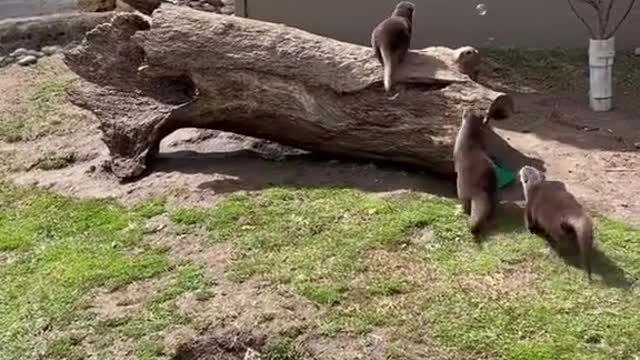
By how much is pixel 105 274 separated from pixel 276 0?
445 cm

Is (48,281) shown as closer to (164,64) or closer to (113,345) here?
(113,345)

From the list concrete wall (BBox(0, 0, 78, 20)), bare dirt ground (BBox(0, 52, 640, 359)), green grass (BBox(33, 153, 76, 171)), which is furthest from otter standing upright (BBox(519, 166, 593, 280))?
concrete wall (BBox(0, 0, 78, 20))

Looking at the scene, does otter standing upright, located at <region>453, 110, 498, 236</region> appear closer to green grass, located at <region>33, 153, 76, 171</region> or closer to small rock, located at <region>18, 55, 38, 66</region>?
green grass, located at <region>33, 153, 76, 171</region>

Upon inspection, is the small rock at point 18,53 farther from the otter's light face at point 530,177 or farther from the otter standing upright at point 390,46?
the otter's light face at point 530,177

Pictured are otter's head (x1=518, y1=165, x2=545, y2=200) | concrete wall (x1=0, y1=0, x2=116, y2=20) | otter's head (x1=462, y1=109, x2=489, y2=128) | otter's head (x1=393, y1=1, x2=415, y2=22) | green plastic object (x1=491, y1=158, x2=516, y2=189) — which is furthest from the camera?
concrete wall (x1=0, y1=0, x2=116, y2=20)

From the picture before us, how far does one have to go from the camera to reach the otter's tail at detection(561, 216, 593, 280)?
15.0 feet

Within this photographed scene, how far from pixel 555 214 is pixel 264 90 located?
6.84 feet

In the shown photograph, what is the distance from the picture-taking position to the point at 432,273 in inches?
187

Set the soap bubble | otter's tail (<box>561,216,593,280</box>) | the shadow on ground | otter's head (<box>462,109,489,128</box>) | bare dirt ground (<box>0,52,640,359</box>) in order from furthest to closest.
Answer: the soap bubble < the shadow on ground < otter's head (<box>462,109,489,128</box>) < otter's tail (<box>561,216,593,280</box>) < bare dirt ground (<box>0,52,640,359</box>)

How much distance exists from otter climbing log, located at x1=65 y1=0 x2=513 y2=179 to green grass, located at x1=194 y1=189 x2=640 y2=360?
442mm

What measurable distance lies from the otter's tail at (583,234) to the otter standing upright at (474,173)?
0.53 m

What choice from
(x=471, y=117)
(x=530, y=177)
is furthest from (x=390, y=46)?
(x=530, y=177)

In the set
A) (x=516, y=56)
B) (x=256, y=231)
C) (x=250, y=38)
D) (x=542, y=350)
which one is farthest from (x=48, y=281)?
(x=516, y=56)

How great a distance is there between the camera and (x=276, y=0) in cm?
885
